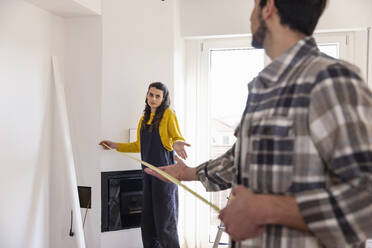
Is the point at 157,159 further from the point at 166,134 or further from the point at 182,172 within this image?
the point at 182,172

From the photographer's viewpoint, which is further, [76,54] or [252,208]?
[76,54]

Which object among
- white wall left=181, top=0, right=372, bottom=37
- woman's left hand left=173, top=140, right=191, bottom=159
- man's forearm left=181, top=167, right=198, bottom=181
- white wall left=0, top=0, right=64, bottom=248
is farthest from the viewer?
white wall left=181, top=0, right=372, bottom=37

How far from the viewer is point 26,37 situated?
7.75ft

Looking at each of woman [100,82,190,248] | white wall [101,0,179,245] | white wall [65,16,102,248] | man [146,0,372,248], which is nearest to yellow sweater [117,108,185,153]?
woman [100,82,190,248]

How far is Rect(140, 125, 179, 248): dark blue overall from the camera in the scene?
8.90 ft

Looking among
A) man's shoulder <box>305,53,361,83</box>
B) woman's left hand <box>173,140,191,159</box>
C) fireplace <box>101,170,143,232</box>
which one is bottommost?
fireplace <box>101,170,143,232</box>

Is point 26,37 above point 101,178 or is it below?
above

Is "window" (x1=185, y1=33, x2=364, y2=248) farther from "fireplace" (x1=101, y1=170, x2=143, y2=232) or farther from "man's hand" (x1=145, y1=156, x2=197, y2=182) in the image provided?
"man's hand" (x1=145, y1=156, x2=197, y2=182)

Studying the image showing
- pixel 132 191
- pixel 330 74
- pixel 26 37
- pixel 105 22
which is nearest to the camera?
pixel 330 74

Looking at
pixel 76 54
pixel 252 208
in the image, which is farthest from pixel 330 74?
pixel 76 54

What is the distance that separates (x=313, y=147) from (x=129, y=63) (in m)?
2.40

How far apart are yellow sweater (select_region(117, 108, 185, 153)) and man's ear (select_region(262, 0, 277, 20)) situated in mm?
1907

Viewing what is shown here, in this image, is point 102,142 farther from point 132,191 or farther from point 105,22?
point 105,22

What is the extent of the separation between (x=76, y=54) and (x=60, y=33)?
0.65 ft
